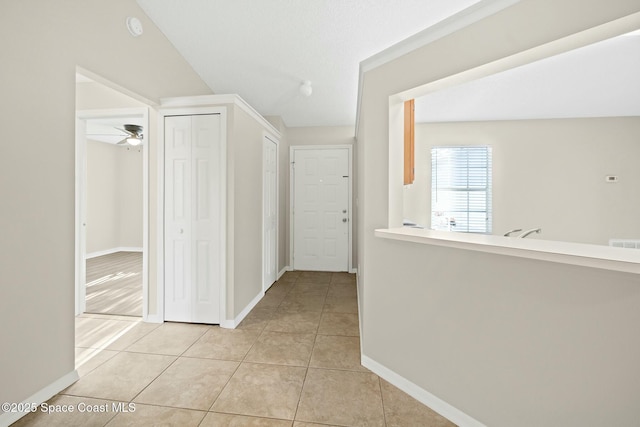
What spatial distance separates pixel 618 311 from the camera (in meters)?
1.04

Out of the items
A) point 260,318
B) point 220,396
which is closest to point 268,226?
point 260,318

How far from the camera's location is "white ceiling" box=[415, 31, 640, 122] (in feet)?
9.04

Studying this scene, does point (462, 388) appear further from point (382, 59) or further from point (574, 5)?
point (382, 59)

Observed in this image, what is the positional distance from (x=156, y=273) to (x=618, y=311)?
328 centimetres

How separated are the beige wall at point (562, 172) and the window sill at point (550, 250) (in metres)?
3.17

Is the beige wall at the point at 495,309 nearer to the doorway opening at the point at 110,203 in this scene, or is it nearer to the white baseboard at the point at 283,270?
the doorway opening at the point at 110,203

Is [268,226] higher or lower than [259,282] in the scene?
higher

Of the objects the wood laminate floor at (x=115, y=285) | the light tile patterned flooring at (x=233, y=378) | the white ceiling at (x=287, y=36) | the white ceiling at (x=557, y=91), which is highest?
the white ceiling at (x=287, y=36)

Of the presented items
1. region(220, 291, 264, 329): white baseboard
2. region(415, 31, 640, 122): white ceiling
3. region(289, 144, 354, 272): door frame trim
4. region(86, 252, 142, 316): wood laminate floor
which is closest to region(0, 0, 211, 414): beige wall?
region(220, 291, 264, 329): white baseboard

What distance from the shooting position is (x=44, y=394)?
5.48 ft

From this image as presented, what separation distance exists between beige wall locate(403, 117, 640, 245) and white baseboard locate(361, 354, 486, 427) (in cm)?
327

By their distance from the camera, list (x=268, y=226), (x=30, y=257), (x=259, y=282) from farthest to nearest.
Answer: (x=268, y=226)
(x=259, y=282)
(x=30, y=257)

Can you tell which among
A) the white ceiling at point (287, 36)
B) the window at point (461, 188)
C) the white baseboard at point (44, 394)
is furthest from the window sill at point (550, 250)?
the window at point (461, 188)

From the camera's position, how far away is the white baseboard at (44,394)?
1468 mm
